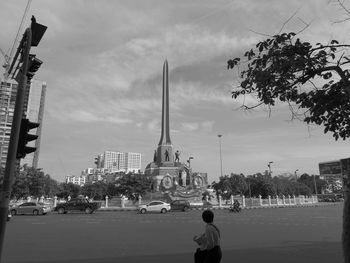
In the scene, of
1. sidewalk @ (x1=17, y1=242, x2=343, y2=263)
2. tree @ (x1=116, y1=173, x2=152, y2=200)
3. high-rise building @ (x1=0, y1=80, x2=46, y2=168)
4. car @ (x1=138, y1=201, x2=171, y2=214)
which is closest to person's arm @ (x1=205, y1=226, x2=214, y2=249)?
sidewalk @ (x1=17, y1=242, x2=343, y2=263)

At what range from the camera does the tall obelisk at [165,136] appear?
73.6 metres

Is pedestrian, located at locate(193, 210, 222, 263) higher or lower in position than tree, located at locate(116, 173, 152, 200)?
lower

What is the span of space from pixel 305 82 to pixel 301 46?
83 cm

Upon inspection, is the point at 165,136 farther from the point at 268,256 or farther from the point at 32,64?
the point at 32,64

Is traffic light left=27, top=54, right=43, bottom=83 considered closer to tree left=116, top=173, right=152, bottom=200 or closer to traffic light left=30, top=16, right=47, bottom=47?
traffic light left=30, top=16, right=47, bottom=47

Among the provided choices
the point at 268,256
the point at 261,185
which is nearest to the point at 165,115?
the point at 261,185

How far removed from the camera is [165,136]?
74750mm

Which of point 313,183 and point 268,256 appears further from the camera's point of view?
point 313,183

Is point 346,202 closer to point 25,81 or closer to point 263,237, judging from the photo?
point 25,81

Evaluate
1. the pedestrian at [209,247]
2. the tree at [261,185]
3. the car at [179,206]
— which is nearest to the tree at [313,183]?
the tree at [261,185]

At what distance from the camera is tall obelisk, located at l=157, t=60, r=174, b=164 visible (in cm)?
7362

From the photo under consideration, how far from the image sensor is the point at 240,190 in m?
84.7

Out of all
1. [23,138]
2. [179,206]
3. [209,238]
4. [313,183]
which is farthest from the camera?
[313,183]

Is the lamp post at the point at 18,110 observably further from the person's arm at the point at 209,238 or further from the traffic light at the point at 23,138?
the person's arm at the point at 209,238
